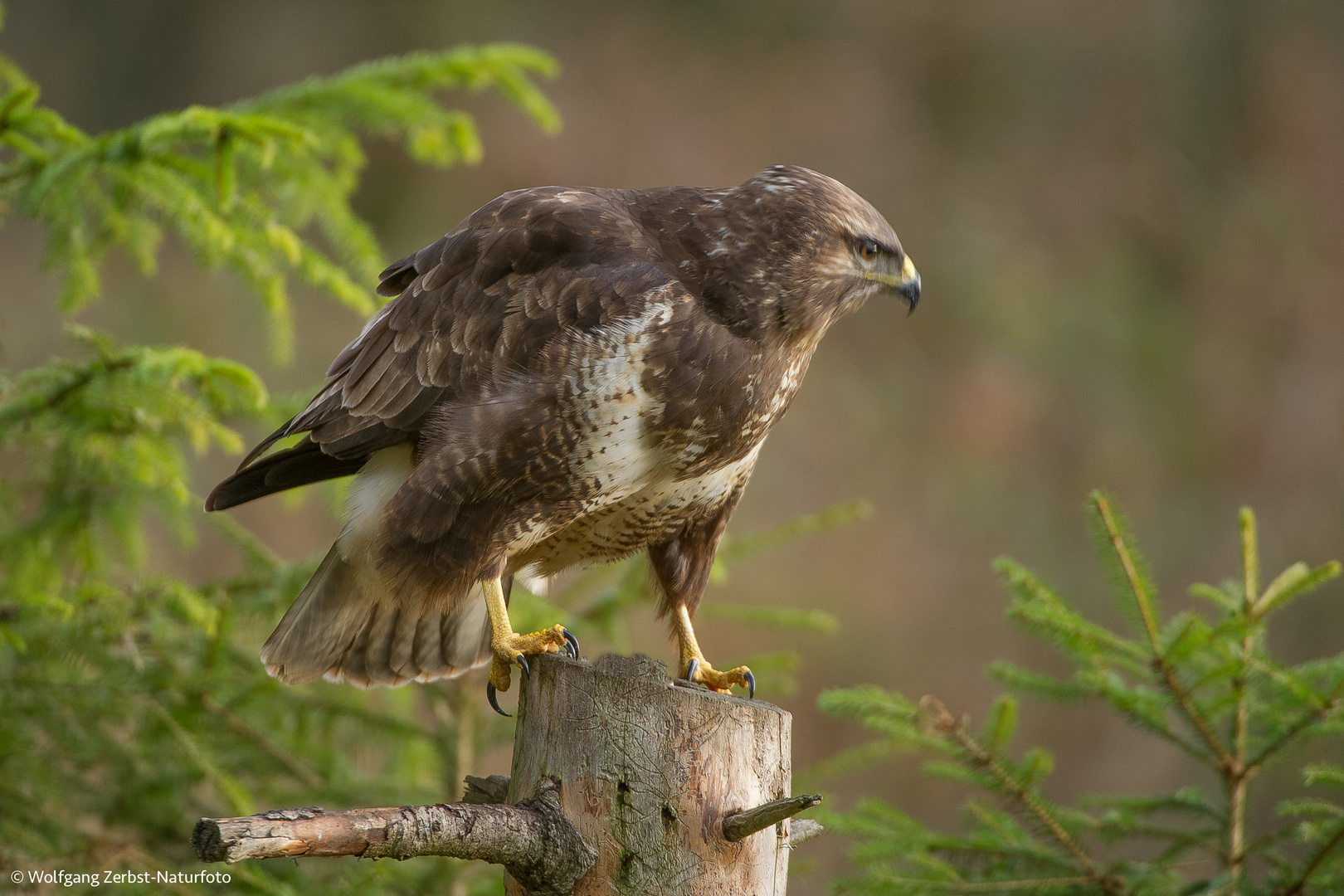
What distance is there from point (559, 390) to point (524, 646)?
1.94 feet

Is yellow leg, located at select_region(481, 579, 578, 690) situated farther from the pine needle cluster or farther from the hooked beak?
the hooked beak

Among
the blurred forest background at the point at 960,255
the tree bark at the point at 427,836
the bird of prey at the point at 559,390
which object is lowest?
the tree bark at the point at 427,836

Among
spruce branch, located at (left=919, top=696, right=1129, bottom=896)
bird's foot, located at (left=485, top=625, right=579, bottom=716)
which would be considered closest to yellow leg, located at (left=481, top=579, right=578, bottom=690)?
bird's foot, located at (left=485, top=625, right=579, bottom=716)

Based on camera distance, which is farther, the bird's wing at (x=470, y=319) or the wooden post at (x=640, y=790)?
the bird's wing at (x=470, y=319)

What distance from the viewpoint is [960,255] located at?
10.6 m

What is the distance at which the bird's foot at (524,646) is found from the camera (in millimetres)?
2744

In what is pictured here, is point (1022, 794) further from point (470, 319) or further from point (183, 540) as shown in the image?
point (183, 540)

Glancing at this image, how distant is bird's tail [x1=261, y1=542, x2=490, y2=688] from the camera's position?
3.11m

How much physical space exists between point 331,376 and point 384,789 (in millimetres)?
1300

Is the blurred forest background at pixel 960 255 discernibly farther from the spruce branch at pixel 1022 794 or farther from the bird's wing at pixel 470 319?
the spruce branch at pixel 1022 794

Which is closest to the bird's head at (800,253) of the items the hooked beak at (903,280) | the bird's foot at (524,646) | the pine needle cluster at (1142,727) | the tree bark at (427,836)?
the hooked beak at (903,280)

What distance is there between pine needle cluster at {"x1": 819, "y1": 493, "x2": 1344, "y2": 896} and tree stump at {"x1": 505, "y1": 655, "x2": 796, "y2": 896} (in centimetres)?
52

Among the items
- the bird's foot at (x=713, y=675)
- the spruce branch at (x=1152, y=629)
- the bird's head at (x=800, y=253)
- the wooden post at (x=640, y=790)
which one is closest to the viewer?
the wooden post at (x=640, y=790)

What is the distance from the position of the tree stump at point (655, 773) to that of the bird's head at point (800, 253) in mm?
928
